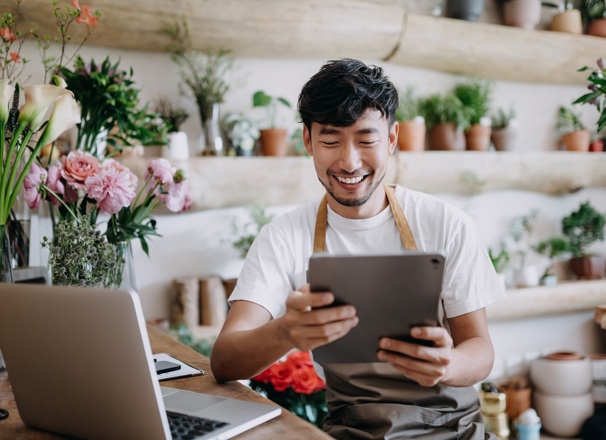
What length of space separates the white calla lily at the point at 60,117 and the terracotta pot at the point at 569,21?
3355 millimetres

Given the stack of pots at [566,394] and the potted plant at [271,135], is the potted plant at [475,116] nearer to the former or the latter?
the potted plant at [271,135]

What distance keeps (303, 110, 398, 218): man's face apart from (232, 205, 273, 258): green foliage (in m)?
1.47

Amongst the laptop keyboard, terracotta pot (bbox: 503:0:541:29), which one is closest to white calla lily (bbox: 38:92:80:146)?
the laptop keyboard

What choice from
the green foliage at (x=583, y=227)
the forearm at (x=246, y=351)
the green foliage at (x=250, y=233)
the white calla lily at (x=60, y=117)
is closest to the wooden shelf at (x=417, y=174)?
the green foliage at (x=250, y=233)

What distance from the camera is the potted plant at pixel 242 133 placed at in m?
3.14

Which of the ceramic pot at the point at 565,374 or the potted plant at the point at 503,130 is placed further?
the potted plant at the point at 503,130

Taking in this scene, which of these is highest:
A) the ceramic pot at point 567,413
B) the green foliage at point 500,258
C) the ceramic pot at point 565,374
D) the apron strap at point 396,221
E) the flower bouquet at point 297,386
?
the apron strap at point 396,221

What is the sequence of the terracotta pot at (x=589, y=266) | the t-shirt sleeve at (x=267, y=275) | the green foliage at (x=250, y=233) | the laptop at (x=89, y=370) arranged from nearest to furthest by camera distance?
the laptop at (x=89, y=370) < the t-shirt sleeve at (x=267, y=275) < the green foliage at (x=250, y=233) < the terracotta pot at (x=589, y=266)

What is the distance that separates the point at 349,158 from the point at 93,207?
28.9 inches

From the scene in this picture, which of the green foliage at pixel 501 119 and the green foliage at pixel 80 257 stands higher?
the green foliage at pixel 501 119

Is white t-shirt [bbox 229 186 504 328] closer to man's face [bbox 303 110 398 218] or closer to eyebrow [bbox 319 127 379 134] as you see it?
man's face [bbox 303 110 398 218]

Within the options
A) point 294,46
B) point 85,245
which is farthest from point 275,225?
point 294,46

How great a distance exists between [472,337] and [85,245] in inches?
37.9

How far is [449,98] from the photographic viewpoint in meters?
3.63
